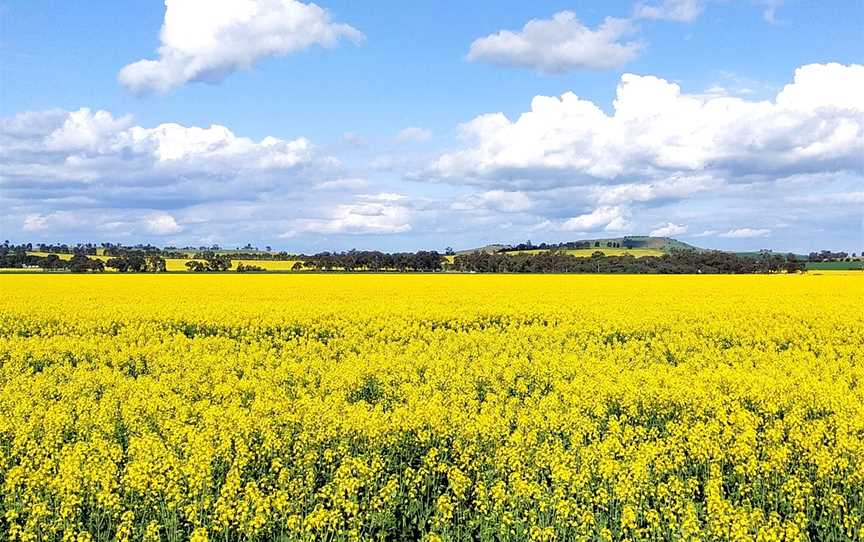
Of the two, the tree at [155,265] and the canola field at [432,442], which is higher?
the tree at [155,265]

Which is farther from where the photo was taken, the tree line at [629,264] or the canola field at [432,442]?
the tree line at [629,264]

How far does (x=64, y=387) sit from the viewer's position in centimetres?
1248

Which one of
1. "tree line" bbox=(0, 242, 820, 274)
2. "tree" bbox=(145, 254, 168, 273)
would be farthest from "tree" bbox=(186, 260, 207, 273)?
"tree" bbox=(145, 254, 168, 273)

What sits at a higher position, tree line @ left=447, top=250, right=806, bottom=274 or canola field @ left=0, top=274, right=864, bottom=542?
tree line @ left=447, top=250, right=806, bottom=274

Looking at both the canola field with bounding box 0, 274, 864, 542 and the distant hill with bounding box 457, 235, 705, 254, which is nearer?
the canola field with bounding box 0, 274, 864, 542

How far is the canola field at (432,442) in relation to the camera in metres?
6.79

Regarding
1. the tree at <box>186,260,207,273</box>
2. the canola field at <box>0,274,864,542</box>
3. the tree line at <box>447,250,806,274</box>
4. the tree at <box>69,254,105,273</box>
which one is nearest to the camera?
the canola field at <box>0,274,864,542</box>

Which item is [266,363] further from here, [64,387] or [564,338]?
[564,338]

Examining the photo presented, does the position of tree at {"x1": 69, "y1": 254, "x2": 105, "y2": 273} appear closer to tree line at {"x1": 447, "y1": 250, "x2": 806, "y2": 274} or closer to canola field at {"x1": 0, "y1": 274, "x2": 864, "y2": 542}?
tree line at {"x1": 447, "y1": 250, "x2": 806, "y2": 274}

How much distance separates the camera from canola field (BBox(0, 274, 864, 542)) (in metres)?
6.79

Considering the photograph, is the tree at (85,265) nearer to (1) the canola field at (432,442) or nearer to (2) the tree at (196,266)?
(2) the tree at (196,266)

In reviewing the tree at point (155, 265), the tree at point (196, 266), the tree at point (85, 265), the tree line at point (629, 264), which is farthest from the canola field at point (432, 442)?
the tree line at point (629, 264)

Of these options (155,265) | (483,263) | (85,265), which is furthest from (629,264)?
(85,265)

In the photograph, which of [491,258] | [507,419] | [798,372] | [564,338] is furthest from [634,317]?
[491,258]
